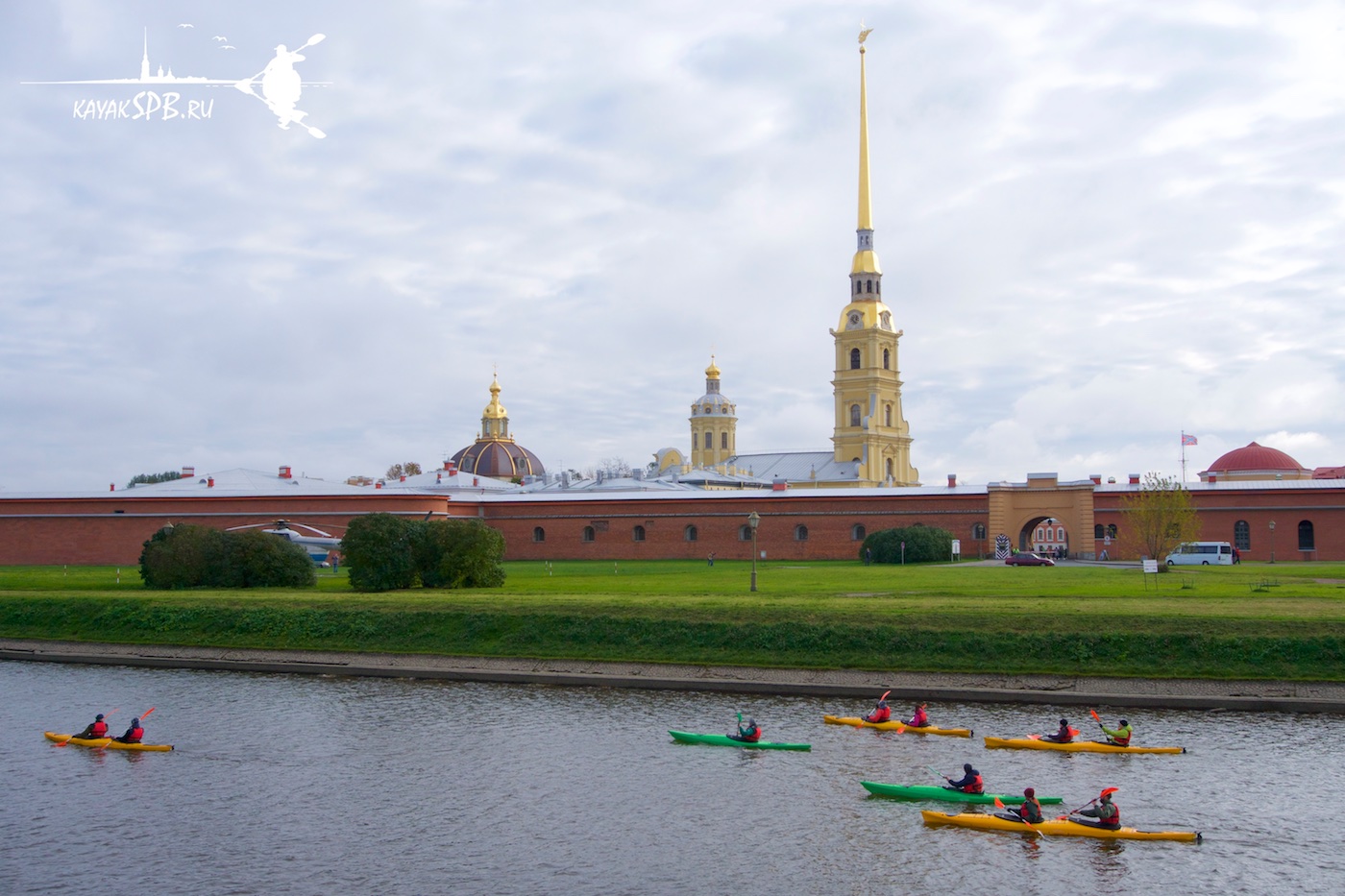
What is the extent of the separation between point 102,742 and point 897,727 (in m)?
15.0

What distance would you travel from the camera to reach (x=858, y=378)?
374ft

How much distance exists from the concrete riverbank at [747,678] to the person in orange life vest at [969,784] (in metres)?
7.89

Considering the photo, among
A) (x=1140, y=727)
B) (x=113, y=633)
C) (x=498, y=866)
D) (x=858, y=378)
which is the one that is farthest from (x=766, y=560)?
(x=858, y=378)

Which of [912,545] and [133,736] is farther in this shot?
[912,545]

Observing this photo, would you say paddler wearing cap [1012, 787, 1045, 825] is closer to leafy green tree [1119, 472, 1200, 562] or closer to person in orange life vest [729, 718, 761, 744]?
person in orange life vest [729, 718, 761, 744]

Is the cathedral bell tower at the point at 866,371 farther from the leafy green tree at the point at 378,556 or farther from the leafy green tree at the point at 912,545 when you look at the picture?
the leafy green tree at the point at 378,556

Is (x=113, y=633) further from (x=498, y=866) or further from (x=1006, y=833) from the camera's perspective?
(x=1006, y=833)

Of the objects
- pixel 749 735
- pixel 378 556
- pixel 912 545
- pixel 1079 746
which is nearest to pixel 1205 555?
pixel 912 545

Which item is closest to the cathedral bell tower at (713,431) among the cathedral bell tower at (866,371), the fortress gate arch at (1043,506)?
the cathedral bell tower at (866,371)

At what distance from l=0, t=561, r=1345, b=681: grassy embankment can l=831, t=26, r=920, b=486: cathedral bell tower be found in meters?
71.2

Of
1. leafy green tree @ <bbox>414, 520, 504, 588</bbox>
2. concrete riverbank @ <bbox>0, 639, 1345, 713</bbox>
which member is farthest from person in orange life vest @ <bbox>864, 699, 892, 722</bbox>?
leafy green tree @ <bbox>414, 520, 504, 588</bbox>

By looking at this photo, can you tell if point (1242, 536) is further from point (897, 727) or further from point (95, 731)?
point (95, 731)

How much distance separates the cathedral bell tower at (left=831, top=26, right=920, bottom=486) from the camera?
114 metres

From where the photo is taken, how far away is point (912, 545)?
54.0 m
